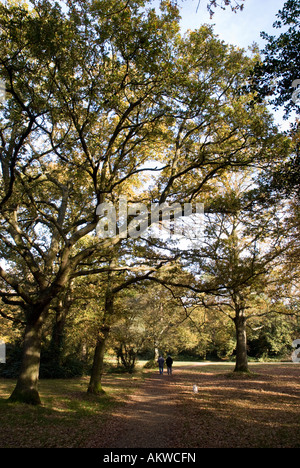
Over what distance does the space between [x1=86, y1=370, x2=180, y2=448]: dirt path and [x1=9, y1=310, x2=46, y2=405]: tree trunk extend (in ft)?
9.63

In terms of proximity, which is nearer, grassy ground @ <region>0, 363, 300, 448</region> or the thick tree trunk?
grassy ground @ <region>0, 363, 300, 448</region>

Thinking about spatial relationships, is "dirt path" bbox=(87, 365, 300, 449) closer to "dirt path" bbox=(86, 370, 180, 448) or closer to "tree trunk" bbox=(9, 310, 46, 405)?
"dirt path" bbox=(86, 370, 180, 448)

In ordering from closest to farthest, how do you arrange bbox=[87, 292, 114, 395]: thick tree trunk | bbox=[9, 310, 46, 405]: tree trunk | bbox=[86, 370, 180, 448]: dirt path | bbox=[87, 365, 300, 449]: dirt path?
bbox=[87, 365, 300, 449]: dirt path < bbox=[86, 370, 180, 448]: dirt path < bbox=[9, 310, 46, 405]: tree trunk < bbox=[87, 292, 114, 395]: thick tree trunk

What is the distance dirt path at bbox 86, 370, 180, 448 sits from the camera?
6600mm

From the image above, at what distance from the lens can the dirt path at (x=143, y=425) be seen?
6.60 meters

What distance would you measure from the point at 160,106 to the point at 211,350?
1724 inches

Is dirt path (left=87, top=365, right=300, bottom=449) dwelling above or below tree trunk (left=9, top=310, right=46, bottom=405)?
below

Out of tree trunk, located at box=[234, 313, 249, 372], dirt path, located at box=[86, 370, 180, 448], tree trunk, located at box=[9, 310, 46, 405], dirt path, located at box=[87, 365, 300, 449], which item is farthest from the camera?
tree trunk, located at box=[234, 313, 249, 372]

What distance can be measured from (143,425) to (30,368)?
14.4 ft

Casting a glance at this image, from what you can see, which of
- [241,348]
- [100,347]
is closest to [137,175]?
[100,347]

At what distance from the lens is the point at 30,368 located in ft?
32.2

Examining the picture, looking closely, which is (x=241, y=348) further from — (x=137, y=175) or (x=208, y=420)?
(x=137, y=175)

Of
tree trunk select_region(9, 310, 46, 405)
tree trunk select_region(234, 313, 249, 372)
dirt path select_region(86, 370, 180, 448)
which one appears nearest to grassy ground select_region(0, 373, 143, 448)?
tree trunk select_region(9, 310, 46, 405)

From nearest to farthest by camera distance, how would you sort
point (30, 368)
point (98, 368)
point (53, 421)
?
point (53, 421) → point (30, 368) → point (98, 368)
